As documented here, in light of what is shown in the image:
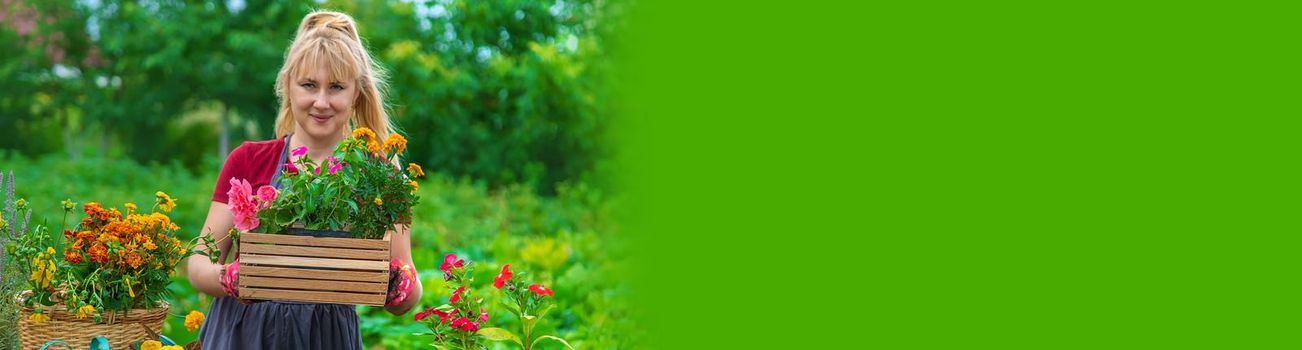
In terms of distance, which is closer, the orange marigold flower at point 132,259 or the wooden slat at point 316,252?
the wooden slat at point 316,252

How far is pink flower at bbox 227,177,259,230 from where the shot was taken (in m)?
1.92

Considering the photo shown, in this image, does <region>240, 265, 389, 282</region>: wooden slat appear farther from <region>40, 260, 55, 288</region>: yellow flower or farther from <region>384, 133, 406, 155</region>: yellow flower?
<region>40, 260, 55, 288</region>: yellow flower

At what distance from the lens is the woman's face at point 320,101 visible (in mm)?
2088

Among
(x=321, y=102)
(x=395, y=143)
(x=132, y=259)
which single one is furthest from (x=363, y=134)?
(x=132, y=259)

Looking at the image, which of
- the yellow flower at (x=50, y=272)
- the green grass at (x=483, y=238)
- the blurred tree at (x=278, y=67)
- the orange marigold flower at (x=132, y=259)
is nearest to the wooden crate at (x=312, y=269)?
the orange marigold flower at (x=132, y=259)

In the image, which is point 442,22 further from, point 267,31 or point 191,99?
point 191,99

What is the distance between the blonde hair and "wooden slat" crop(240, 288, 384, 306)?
43 centimetres

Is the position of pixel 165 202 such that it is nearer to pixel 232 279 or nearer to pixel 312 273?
pixel 232 279

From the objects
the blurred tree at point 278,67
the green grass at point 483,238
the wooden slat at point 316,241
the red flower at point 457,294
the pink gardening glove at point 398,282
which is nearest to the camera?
the wooden slat at point 316,241

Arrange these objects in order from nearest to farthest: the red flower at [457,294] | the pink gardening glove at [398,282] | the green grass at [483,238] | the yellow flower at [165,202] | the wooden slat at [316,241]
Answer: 1. the wooden slat at [316,241]
2. the pink gardening glove at [398,282]
3. the yellow flower at [165,202]
4. the red flower at [457,294]
5. the green grass at [483,238]

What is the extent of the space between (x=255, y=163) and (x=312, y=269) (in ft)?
1.49

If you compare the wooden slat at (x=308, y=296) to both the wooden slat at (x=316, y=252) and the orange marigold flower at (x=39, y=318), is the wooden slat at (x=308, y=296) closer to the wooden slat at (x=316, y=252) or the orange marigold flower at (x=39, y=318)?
the wooden slat at (x=316, y=252)

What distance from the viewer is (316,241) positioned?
1880 millimetres

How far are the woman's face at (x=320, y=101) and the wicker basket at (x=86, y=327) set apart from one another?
471 millimetres
